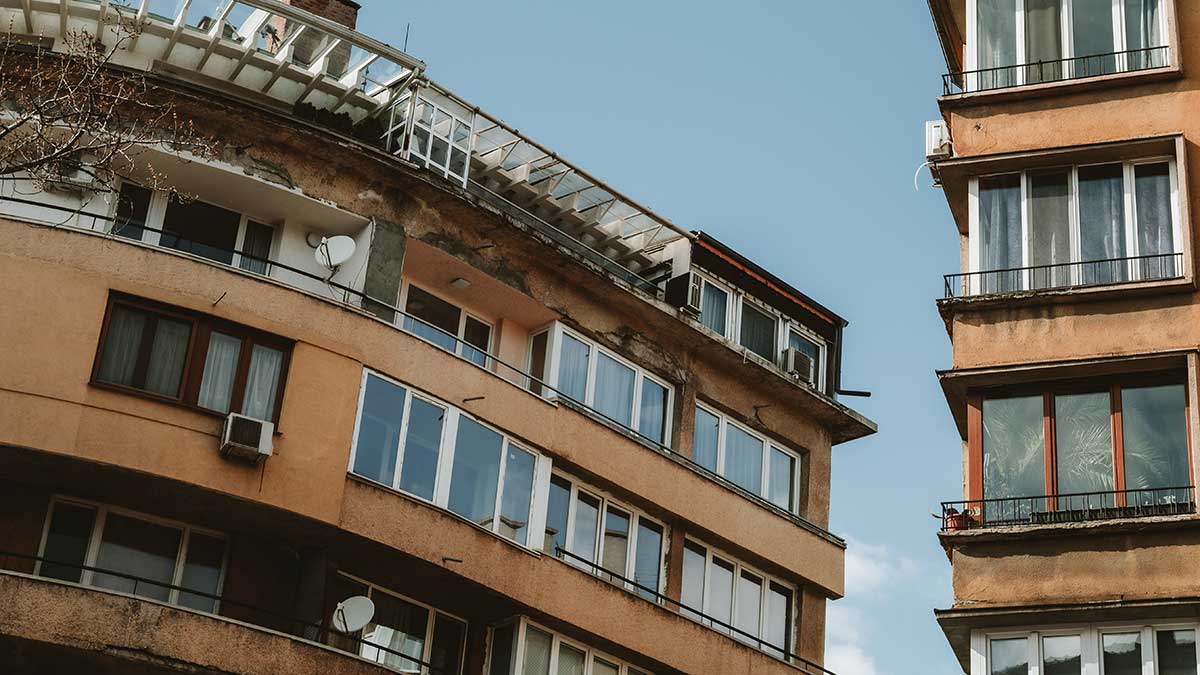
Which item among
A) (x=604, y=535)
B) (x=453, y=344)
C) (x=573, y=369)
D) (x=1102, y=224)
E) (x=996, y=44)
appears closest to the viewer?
(x=1102, y=224)

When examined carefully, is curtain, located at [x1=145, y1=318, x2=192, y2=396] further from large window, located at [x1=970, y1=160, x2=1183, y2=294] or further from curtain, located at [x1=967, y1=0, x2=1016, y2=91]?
curtain, located at [x1=967, y1=0, x2=1016, y2=91]

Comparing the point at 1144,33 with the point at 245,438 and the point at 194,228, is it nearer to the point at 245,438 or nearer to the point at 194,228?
the point at 245,438

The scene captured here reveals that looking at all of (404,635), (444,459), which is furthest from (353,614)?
(444,459)

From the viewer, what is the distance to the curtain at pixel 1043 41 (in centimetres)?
2327

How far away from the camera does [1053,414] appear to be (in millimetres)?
21109

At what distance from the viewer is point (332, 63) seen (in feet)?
91.2

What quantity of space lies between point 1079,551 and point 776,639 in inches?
428

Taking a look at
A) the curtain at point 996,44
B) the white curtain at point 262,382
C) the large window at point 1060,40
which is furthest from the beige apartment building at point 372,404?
the curtain at point 996,44

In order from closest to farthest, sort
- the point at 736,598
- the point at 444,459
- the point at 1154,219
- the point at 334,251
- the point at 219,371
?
the point at 1154,219, the point at 219,371, the point at 444,459, the point at 334,251, the point at 736,598

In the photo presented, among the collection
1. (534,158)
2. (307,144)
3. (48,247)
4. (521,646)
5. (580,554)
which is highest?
(534,158)

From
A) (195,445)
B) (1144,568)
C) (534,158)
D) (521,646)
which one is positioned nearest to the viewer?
(1144,568)

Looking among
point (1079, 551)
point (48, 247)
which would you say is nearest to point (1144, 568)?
point (1079, 551)

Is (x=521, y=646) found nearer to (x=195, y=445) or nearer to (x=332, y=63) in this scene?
(x=195, y=445)

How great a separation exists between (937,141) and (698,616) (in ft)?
31.4
